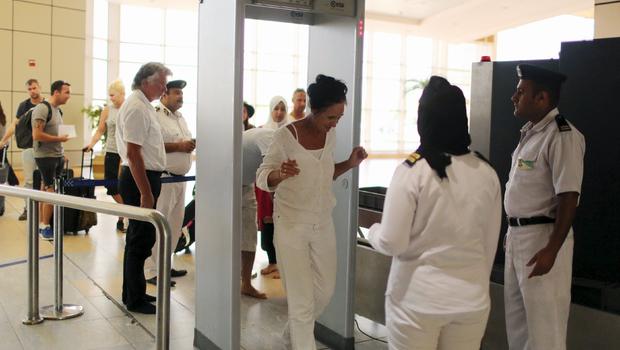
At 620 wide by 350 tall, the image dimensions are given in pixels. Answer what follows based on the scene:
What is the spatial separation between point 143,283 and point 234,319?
1.40 m

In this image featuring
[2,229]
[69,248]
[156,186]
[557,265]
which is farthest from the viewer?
[2,229]

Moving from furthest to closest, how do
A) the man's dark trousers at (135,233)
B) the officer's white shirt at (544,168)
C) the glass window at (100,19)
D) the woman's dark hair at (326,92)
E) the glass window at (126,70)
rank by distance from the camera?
1. the glass window at (126,70)
2. the glass window at (100,19)
3. the man's dark trousers at (135,233)
4. the woman's dark hair at (326,92)
5. the officer's white shirt at (544,168)

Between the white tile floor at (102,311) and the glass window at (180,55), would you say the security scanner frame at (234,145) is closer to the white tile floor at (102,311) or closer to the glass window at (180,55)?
the white tile floor at (102,311)

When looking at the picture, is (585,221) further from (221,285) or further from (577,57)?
(221,285)

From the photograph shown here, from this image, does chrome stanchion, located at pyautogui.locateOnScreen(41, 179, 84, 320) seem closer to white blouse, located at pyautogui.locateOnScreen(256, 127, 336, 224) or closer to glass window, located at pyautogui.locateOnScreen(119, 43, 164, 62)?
white blouse, located at pyautogui.locateOnScreen(256, 127, 336, 224)

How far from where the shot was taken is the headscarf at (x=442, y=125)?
201cm

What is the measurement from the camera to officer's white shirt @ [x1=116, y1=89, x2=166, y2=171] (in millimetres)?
4105

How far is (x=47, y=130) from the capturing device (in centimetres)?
709

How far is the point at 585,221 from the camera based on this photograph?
3.52 meters

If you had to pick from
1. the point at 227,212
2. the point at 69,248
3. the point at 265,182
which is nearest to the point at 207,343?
the point at 227,212

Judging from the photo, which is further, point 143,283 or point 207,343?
point 143,283

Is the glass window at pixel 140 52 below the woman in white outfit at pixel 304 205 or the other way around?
the other way around

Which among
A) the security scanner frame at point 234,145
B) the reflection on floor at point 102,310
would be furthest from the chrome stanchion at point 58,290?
the security scanner frame at point 234,145

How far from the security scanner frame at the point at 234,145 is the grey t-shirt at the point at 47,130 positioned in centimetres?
414
